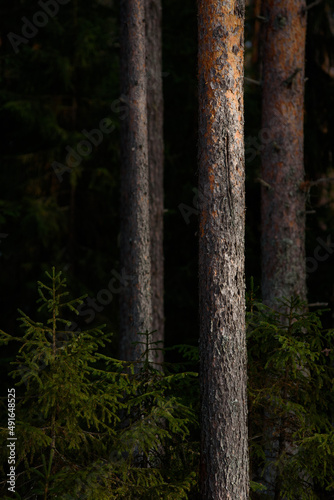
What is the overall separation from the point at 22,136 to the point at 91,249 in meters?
2.71

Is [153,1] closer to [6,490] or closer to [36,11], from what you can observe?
[36,11]

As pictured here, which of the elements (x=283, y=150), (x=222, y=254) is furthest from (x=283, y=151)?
(x=222, y=254)

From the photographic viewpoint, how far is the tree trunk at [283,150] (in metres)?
6.71

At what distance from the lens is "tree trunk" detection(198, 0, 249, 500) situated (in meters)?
3.98

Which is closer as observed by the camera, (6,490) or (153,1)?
(6,490)

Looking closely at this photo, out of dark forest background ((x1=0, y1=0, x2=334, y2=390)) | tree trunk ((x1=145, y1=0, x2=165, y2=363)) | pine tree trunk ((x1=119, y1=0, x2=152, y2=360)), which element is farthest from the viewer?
dark forest background ((x1=0, y1=0, x2=334, y2=390))

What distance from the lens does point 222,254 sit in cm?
409

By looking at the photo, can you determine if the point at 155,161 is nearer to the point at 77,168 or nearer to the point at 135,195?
the point at 135,195

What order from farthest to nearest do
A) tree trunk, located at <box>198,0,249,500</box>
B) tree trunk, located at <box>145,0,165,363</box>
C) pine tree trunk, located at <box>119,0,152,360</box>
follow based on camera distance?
tree trunk, located at <box>145,0,165,363</box>
pine tree trunk, located at <box>119,0,152,360</box>
tree trunk, located at <box>198,0,249,500</box>

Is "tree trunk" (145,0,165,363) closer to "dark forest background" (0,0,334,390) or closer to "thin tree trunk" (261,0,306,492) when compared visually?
"dark forest background" (0,0,334,390)

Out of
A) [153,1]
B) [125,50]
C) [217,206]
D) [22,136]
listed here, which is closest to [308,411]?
[217,206]

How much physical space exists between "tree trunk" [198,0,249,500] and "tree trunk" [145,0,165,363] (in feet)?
13.7

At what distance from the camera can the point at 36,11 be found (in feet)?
36.9

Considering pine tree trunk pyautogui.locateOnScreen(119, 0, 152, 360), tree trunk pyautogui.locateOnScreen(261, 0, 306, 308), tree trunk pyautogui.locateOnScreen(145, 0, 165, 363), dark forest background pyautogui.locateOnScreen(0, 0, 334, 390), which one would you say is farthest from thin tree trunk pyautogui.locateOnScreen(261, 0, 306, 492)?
dark forest background pyautogui.locateOnScreen(0, 0, 334, 390)
